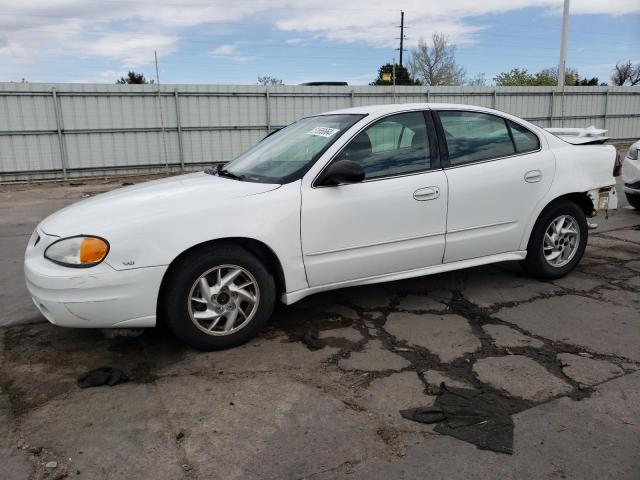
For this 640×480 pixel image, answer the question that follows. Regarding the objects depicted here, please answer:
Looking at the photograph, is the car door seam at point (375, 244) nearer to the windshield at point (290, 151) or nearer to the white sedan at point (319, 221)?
the white sedan at point (319, 221)

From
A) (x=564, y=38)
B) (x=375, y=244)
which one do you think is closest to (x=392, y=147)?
(x=375, y=244)

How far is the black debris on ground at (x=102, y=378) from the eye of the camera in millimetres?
3287

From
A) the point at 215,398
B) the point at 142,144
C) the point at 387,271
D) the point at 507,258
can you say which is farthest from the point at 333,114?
the point at 142,144

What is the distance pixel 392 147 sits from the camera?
4.24m

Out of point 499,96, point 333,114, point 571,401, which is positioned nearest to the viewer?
point 571,401

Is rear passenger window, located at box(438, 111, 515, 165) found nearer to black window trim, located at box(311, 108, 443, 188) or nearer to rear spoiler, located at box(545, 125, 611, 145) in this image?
black window trim, located at box(311, 108, 443, 188)

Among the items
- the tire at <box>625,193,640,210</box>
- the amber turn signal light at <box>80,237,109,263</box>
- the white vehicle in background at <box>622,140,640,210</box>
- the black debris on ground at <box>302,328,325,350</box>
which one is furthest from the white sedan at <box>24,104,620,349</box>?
the tire at <box>625,193,640,210</box>

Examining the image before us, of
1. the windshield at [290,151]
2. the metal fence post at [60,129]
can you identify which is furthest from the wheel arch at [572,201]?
the metal fence post at [60,129]

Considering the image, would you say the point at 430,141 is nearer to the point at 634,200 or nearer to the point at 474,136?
the point at 474,136

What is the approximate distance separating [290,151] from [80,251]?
5.70 feet

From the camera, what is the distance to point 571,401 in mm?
3000

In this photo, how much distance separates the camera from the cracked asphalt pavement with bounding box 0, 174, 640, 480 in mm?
2523

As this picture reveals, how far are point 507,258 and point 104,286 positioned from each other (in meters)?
3.19

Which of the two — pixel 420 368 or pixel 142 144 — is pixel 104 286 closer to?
pixel 420 368
